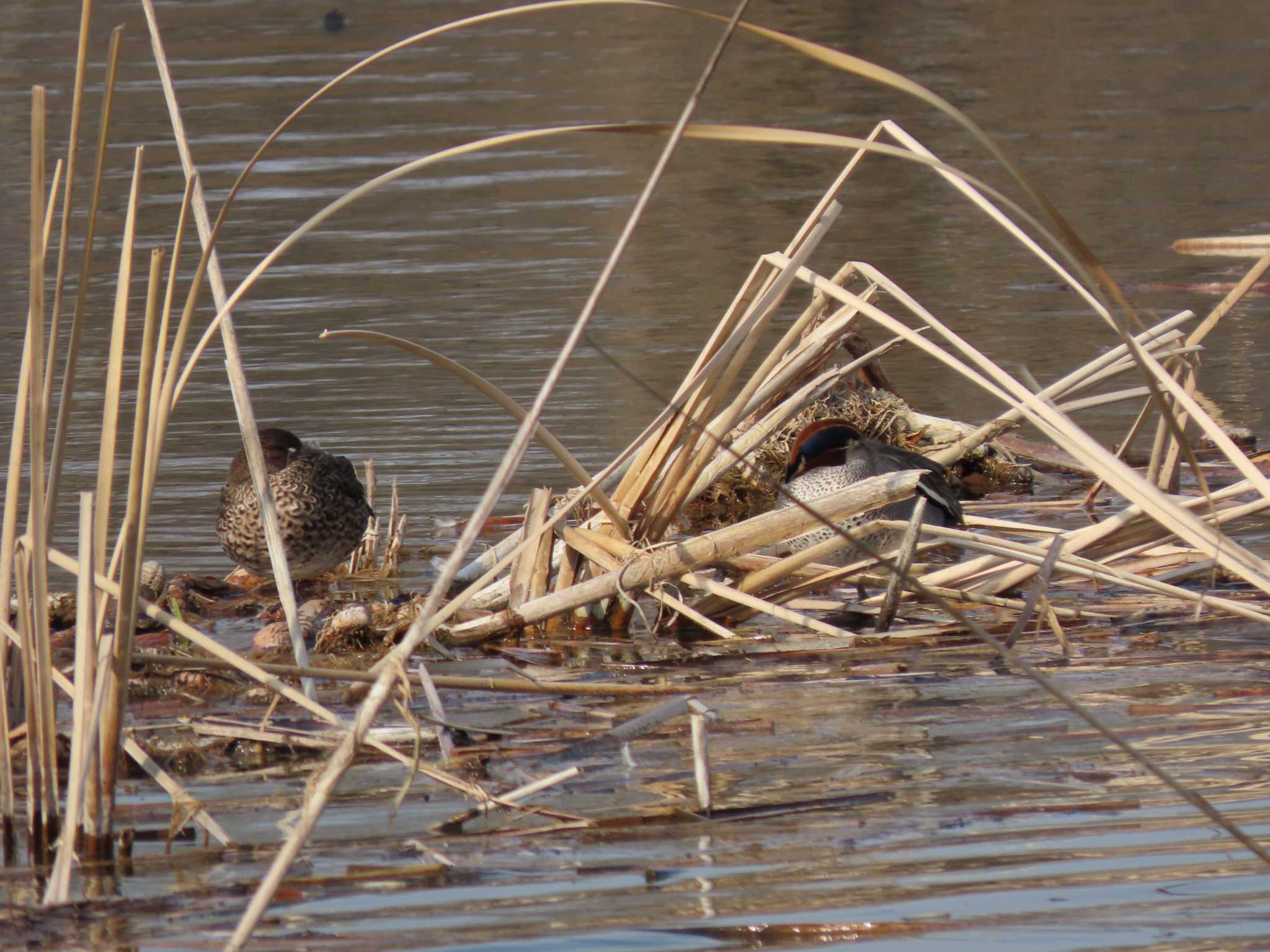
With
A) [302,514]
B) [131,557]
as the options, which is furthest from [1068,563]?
[131,557]

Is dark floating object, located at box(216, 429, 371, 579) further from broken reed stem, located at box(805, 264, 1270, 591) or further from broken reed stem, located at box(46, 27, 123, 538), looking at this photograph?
broken reed stem, located at box(46, 27, 123, 538)

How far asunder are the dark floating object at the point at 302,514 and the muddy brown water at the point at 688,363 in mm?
402

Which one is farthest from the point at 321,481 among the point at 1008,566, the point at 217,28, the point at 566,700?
the point at 217,28

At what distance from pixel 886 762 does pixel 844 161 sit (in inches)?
618

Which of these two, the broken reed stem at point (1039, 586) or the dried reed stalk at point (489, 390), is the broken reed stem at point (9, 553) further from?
the broken reed stem at point (1039, 586)

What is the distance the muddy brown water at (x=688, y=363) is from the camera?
3.89 metres

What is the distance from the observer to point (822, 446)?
8.39 m

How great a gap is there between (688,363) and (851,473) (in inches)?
128

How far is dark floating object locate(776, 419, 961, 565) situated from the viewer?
7059 mm

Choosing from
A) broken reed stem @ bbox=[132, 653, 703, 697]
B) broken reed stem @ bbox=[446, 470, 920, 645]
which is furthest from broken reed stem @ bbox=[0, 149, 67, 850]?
broken reed stem @ bbox=[446, 470, 920, 645]

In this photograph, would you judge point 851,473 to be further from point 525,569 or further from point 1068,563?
point 1068,563

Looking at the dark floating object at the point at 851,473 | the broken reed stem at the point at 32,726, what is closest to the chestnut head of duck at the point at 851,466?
the dark floating object at the point at 851,473

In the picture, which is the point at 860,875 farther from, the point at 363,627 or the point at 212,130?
the point at 212,130

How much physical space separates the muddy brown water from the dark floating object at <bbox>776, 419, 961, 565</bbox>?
90 centimetres
